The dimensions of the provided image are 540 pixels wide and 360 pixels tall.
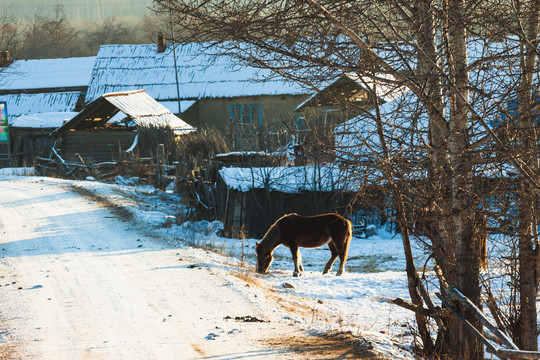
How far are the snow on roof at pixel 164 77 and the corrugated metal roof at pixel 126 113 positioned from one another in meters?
5.84

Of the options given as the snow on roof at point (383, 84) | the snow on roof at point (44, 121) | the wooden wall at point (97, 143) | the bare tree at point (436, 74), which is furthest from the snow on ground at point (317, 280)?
the snow on roof at point (44, 121)

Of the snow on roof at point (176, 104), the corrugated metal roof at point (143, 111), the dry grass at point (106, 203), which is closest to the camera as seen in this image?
the dry grass at point (106, 203)

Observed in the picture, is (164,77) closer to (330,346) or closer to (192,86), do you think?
(192,86)

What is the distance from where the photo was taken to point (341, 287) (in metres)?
10.6

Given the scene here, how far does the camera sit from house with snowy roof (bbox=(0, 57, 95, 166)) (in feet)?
112

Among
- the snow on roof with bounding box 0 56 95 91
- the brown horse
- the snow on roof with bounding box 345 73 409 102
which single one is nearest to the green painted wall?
the snow on roof with bounding box 0 56 95 91

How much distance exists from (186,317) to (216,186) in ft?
37.0

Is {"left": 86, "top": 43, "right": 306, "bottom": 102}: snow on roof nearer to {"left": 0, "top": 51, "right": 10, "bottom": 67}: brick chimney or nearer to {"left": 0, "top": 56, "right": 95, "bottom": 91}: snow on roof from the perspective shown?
{"left": 0, "top": 56, "right": 95, "bottom": 91}: snow on roof

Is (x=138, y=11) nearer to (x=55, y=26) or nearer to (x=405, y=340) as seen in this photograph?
(x=55, y=26)

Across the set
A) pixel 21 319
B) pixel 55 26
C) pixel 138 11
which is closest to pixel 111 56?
pixel 21 319

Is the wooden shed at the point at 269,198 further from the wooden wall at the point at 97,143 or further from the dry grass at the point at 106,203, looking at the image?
the wooden wall at the point at 97,143

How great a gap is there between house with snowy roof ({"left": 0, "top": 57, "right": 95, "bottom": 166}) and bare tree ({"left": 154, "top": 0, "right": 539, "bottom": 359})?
2935cm

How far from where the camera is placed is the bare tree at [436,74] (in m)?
5.20

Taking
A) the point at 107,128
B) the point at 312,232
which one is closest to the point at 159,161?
the point at 107,128
